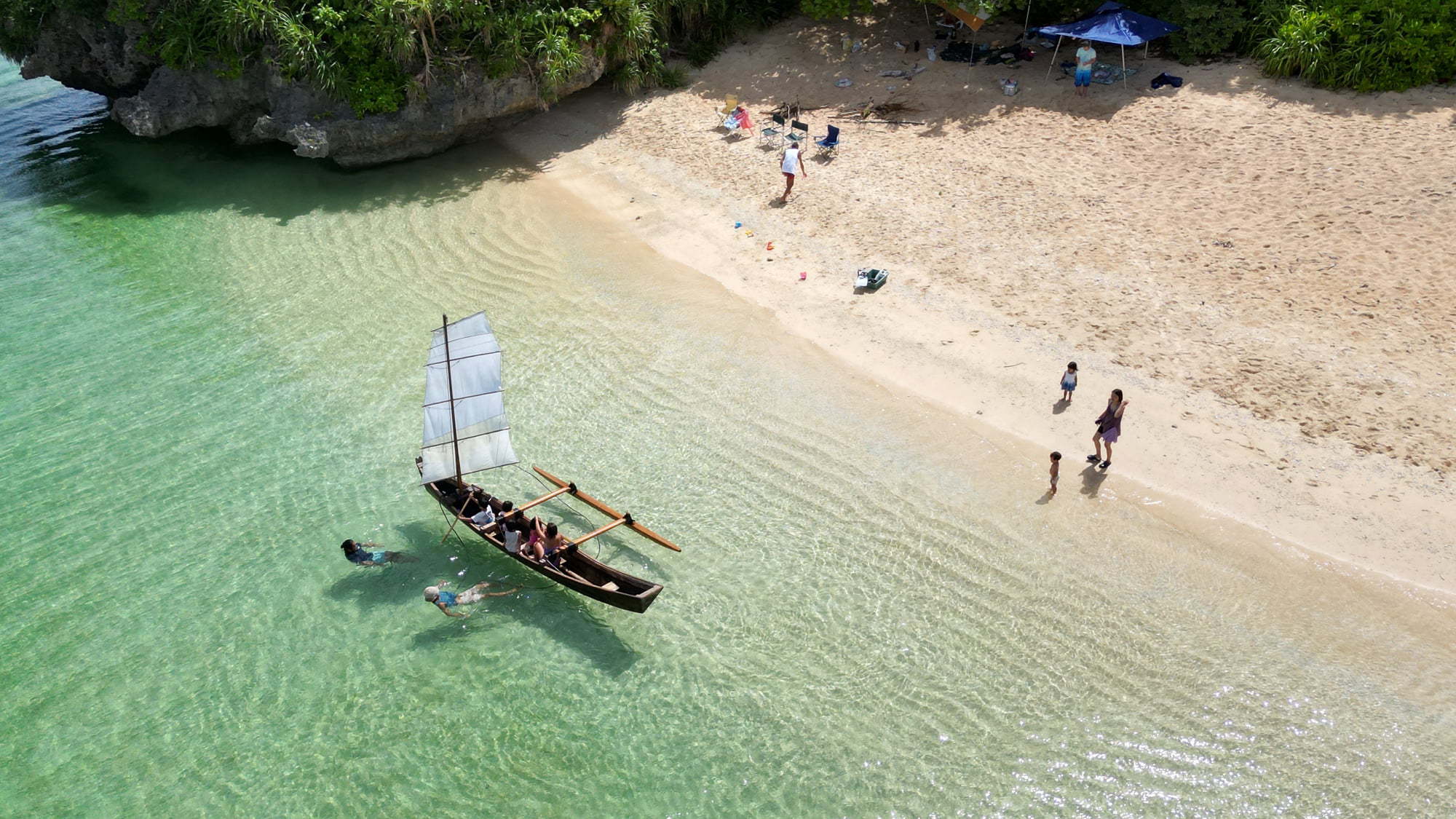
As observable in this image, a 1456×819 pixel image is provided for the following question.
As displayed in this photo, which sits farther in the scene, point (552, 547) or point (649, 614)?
point (552, 547)

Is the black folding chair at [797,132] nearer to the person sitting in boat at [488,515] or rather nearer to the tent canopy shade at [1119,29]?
the tent canopy shade at [1119,29]

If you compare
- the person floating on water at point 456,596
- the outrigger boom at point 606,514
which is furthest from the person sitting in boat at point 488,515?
the person floating on water at point 456,596

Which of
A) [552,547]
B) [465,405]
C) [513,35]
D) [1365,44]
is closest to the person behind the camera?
[552,547]

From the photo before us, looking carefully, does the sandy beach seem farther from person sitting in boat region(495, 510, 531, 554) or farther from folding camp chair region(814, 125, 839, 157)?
person sitting in boat region(495, 510, 531, 554)

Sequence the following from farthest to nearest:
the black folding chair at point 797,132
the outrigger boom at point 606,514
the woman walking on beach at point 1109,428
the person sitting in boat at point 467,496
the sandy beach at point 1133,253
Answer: the black folding chair at point 797,132
the sandy beach at point 1133,253
the person sitting in boat at point 467,496
the woman walking on beach at point 1109,428
the outrigger boom at point 606,514

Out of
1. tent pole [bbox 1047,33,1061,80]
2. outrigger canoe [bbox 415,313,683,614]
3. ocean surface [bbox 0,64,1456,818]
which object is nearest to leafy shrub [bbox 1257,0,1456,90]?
tent pole [bbox 1047,33,1061,80]

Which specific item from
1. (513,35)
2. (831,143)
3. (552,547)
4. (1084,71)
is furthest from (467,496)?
(1084,71)

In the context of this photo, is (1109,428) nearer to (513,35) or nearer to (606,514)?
(606,514)
